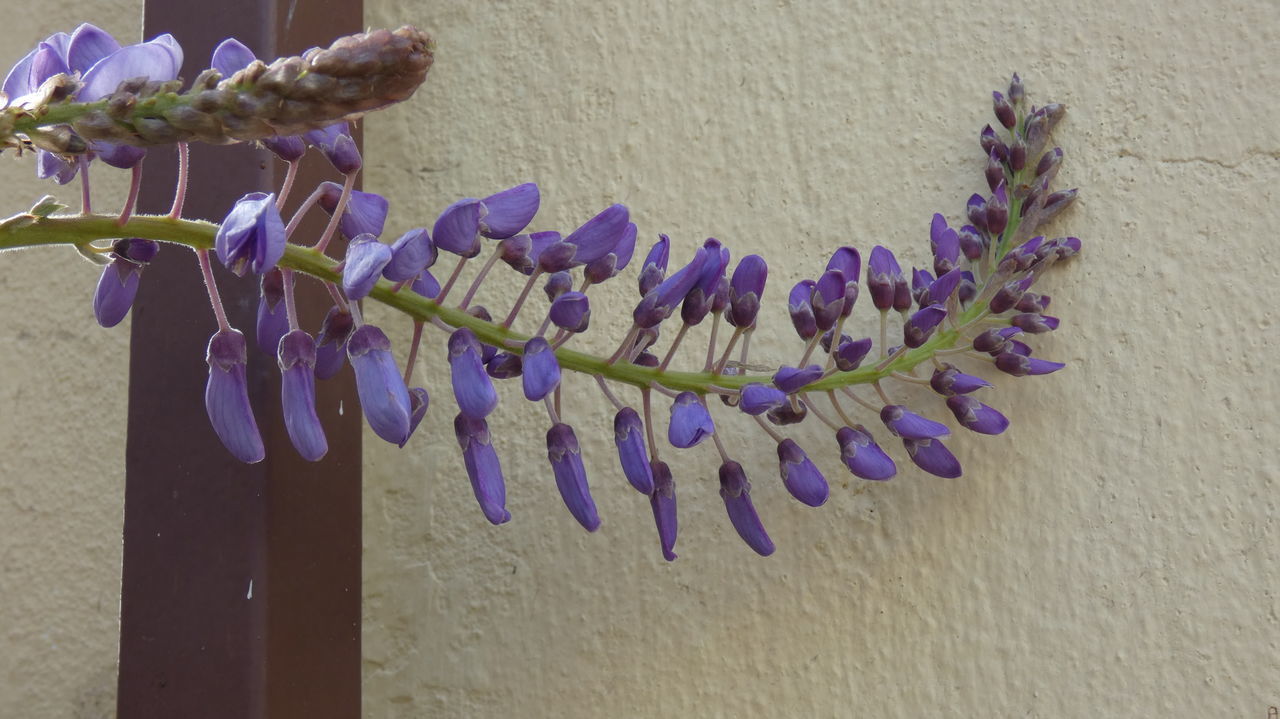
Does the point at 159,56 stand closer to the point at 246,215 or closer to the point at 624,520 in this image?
the point at 246,215

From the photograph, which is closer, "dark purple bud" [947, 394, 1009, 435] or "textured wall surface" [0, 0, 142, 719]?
"dark purple bud" [947, 394, 1009, 435]

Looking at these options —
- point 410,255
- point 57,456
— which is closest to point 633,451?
point 410,255

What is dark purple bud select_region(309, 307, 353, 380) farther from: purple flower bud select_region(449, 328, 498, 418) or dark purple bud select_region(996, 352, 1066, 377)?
dark purple bud select_region(996, 352, 1066, 377)

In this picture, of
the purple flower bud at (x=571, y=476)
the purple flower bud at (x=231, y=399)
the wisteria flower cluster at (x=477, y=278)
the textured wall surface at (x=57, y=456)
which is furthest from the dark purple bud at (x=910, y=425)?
the textured wall surface at (x=57, y=456)

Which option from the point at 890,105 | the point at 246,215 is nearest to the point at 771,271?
the point at 890,105

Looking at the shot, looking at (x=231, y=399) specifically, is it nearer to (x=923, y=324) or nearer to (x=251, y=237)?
(x=251, y=237)

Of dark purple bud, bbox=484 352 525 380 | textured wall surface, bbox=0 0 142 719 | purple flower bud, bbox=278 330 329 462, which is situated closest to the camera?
purple flower bud, bbox=278 330 329 462

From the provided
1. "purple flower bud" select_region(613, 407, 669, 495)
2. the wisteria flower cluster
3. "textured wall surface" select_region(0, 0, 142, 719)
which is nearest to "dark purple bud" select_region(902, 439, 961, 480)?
the wisteria flower cluster
